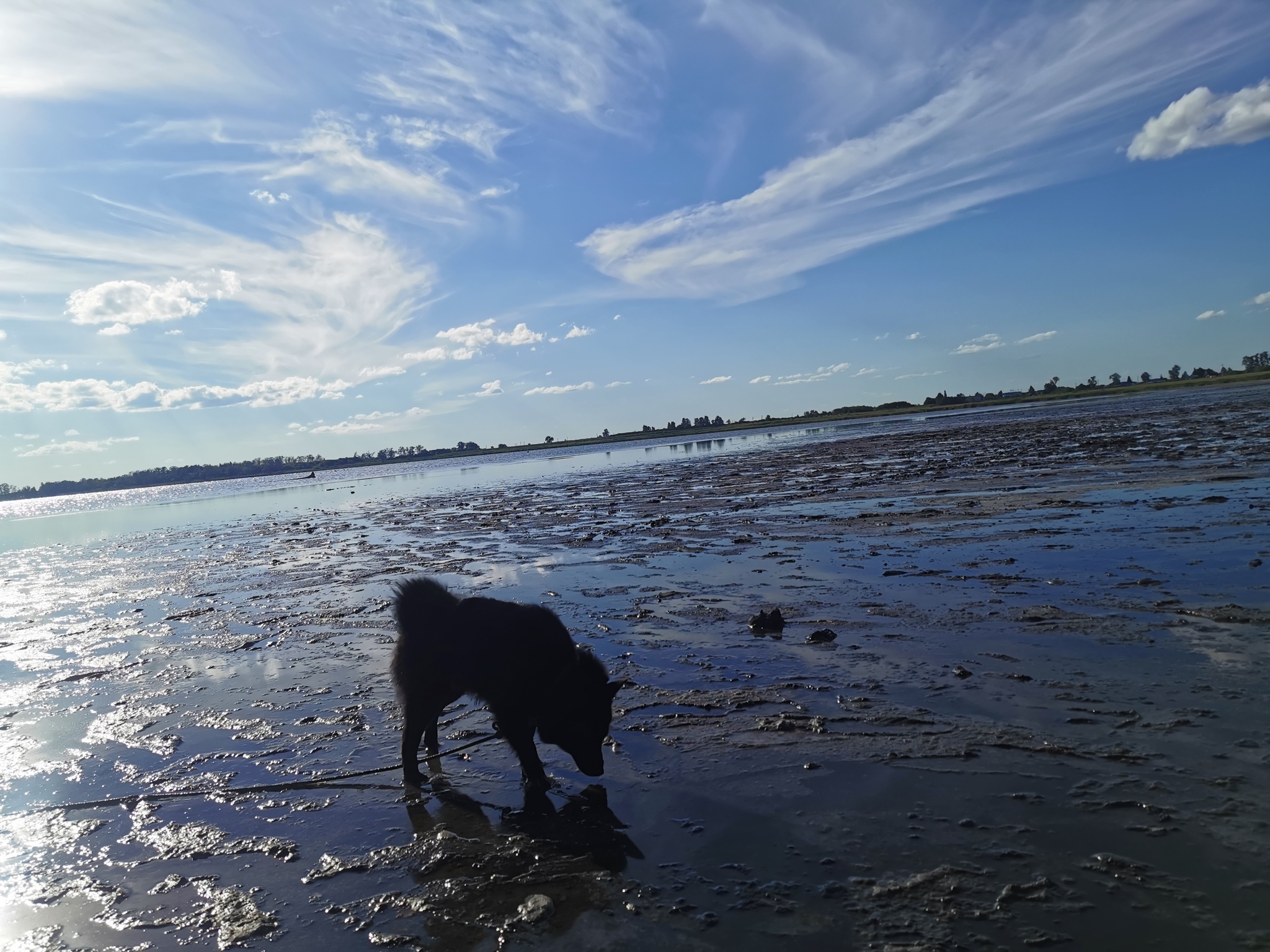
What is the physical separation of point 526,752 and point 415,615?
172 cm

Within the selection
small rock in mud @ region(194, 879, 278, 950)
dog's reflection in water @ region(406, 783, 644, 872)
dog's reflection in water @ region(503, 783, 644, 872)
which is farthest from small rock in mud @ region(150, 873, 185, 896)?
dog's reflection in water @ region(503, 783, 644, 872)

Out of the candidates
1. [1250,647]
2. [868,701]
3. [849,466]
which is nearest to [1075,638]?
[1250,647]

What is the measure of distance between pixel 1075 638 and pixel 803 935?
5.66 m

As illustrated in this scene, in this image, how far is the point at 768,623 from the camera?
943 centimetres

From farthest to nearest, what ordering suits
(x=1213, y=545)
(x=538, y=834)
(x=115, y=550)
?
Answer: (x=115, y=550)
(x=1213, y=545)
(x=538, y=834)

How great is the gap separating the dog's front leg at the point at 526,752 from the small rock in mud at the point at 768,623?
4259 mm

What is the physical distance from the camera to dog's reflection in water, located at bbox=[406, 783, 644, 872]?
15.7 ft

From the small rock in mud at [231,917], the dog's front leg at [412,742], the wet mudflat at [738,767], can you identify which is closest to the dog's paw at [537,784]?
the wet mudflat at [738,767]

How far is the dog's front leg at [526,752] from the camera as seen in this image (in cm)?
582

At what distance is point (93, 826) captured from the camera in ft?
18.4

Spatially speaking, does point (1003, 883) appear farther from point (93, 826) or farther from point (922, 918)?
point (93, 826)

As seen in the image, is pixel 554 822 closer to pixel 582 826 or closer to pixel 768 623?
→ pixel 582 826

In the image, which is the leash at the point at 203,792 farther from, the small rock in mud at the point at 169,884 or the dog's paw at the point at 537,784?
the dog's paw at the point at 537,784

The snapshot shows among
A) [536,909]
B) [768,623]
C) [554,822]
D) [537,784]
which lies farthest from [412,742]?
[768,623]
